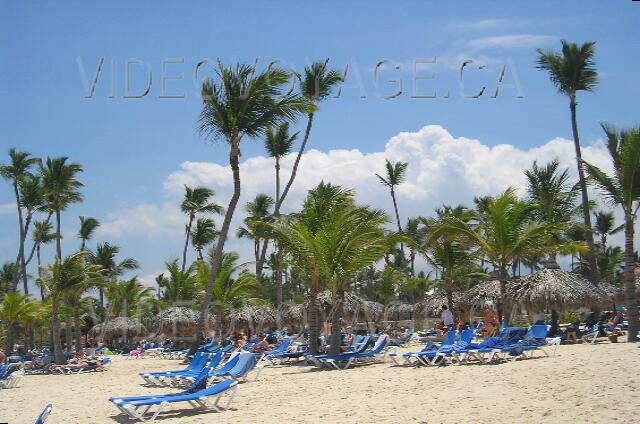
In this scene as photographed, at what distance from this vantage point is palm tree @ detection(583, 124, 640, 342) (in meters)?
15.1

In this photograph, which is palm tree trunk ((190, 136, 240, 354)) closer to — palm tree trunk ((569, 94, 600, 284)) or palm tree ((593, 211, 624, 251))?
palm tree trunk ((569, 94, 600, 284))

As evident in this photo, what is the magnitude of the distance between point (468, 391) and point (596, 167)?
8.81m

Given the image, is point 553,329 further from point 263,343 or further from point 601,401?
point 601,401

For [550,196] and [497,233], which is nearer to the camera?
[497,233]

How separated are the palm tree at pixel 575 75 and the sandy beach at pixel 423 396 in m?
14.2

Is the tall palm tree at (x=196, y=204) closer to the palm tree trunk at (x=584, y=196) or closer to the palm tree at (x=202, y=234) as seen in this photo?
the palm tree at (x=202, y=234)

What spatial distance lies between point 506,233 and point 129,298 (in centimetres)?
2808

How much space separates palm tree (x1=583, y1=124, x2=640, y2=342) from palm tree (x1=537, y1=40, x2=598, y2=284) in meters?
10.8

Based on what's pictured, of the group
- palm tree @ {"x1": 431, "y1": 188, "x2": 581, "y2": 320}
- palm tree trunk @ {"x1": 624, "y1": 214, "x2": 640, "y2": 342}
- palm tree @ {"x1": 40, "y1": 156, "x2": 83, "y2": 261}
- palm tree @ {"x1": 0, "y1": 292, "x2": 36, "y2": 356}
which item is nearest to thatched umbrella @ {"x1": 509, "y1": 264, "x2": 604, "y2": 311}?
palm tree @ {"x1": 431, "y1": 188, "x2": 581, "y2": 320}

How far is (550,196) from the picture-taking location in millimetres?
24797

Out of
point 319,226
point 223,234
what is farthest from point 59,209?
point 319,226

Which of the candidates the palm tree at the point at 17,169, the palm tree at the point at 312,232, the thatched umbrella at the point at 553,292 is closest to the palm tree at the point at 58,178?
the palm tree at the point at 17,169

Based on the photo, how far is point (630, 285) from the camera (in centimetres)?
1548

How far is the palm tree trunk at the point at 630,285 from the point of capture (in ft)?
49.6
